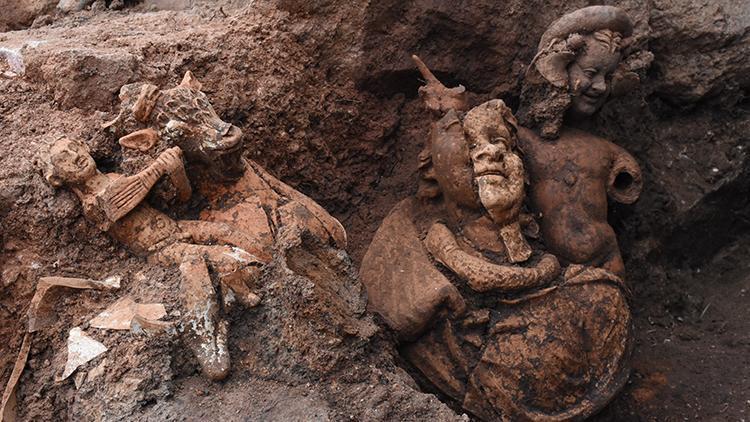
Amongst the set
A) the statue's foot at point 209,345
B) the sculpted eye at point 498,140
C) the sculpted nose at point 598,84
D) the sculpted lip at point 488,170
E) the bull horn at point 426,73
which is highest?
the sculpted nose at point 598,84

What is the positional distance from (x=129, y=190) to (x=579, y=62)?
2.02m

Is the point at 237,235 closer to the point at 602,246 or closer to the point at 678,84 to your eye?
the point at 602,246

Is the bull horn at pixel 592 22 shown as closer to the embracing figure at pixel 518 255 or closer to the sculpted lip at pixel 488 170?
the embracing figure at pixel 518 255

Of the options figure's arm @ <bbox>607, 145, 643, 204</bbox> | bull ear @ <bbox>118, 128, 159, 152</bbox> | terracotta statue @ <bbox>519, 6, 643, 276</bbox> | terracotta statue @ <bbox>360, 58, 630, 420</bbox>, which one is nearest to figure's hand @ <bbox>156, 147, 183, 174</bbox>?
bull ear @ <bbox>118, 128, 159, 152</bbox>

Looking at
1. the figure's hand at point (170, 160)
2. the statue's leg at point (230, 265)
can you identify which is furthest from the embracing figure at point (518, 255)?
the figure's hand at point (170, 160)

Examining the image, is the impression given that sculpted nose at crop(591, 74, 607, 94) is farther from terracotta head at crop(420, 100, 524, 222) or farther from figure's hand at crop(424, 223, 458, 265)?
figure's hand at crop(424, 223, 458, 265)

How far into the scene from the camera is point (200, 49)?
429 centimetres

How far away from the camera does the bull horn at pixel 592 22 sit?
4.05 meters

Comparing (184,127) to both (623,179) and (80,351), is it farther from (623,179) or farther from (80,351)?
(623,179)

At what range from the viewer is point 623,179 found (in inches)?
169

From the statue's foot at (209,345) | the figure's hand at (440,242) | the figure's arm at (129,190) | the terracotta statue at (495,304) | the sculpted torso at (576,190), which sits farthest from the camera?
the sculpted torso at (576,190)

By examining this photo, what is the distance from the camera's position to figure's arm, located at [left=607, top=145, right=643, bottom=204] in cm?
421

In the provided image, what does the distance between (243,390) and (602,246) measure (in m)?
1.83

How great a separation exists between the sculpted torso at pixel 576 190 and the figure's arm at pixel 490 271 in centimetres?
24
